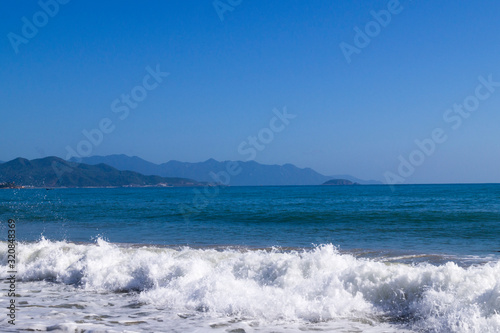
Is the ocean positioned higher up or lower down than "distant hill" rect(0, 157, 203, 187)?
lower down

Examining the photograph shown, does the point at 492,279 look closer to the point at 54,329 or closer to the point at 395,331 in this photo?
the point at 395,331

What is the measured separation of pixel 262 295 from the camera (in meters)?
9.04

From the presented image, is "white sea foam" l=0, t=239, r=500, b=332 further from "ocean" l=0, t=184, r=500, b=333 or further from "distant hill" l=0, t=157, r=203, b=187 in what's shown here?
"distant hill" l=0, t=157, r=203, b=187

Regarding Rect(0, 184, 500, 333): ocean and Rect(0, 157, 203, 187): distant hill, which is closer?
Rect(0, 184, 500, 333): ocean

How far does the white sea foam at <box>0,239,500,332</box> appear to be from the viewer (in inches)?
302

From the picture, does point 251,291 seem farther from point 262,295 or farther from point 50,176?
point 50,176

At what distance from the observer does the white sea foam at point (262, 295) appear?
7.66 meters

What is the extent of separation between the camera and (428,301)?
8203 mm

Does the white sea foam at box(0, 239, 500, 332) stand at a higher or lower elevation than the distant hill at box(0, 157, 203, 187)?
lower

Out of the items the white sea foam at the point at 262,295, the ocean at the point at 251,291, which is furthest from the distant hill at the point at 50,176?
the white sea foam at the point at 262,295

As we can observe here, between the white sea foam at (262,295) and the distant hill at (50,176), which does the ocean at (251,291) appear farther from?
the distant hill at (50,176)

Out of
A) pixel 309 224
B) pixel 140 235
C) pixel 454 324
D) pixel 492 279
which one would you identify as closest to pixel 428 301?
pixel 454 324

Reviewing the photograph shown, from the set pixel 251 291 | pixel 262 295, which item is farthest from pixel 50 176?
pixel 262 295

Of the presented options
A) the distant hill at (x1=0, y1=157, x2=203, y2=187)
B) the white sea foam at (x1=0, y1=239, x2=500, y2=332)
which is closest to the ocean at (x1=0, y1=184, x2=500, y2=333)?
the white sea foam at (x1=0, y1=239, x2=500, y2=332)
